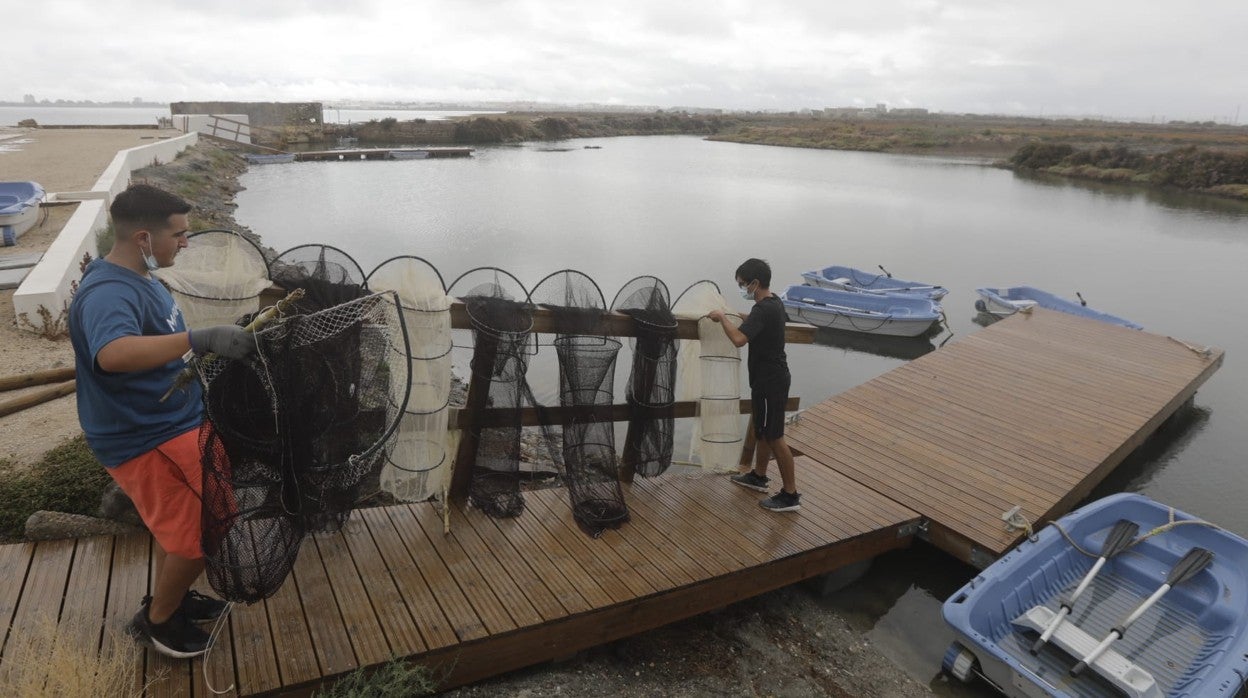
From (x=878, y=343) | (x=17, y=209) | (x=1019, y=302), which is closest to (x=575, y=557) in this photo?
(x=17, y=209)

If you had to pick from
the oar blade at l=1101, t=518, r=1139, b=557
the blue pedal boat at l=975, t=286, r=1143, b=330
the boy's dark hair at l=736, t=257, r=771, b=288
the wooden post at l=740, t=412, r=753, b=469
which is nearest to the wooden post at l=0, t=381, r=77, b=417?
the boy's dark hair at l=736, t=257, r=771, b=288

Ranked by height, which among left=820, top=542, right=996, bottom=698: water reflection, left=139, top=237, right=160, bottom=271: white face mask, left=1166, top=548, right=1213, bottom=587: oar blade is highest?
left=139, top=237, right=160, bottom=271: white face mask

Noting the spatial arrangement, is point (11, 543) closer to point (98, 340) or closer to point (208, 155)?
point (98, 340)

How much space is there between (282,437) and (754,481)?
4.02 m

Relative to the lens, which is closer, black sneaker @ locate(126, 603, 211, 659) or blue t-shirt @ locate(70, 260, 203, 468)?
blue t-shirt @ locate(70, 260, 203, 468)

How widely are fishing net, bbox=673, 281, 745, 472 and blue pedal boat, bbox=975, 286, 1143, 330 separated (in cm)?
1417

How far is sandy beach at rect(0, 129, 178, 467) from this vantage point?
226 inches

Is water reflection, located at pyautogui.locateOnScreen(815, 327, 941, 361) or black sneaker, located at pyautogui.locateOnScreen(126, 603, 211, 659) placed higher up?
black sneaker, located at pyautogui.locateOnScreen(126, 603, 211, 659)

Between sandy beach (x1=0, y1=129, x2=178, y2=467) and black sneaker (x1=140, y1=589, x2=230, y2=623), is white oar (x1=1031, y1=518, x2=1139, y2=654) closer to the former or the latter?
black sneaker (x1=140, y1=589, x2=230, y2=623)

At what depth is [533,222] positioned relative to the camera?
29500 millimetres

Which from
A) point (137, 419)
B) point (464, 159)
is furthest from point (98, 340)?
point (464, 159)

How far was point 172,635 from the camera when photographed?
3.26m

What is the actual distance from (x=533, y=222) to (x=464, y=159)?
31.5 meters

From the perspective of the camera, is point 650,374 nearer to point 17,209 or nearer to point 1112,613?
point 1112,613
